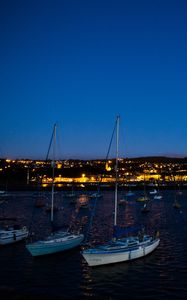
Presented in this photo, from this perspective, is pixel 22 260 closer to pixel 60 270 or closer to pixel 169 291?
pixel 60 270

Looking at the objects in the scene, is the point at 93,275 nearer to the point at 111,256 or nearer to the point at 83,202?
the point at 111,256

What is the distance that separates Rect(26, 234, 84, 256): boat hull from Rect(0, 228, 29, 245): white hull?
578 centimetres

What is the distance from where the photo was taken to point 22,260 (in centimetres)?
3097

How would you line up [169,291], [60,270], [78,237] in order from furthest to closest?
[78,237] → [60,270] → [169,291]

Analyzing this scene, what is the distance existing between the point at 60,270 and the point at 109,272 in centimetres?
351

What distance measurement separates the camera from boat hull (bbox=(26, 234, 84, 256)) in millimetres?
30703

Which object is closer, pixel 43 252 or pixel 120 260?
pixel 120 260

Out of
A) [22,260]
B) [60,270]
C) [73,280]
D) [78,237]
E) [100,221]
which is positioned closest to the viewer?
[73,280]

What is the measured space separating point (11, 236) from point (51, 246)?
6.45 meters

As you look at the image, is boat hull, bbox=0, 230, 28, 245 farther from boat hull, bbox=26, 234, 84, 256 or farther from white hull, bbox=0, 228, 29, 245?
boat hull, bbox=26, 234, 84, 256

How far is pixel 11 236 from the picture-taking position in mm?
36438

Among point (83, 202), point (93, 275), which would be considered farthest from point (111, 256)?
point (83, 202)

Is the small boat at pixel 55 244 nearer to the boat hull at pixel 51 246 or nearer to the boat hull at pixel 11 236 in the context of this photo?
the boat hull at pixel 51 246

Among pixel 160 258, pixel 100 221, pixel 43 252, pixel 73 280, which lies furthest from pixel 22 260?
pixel 100 221
